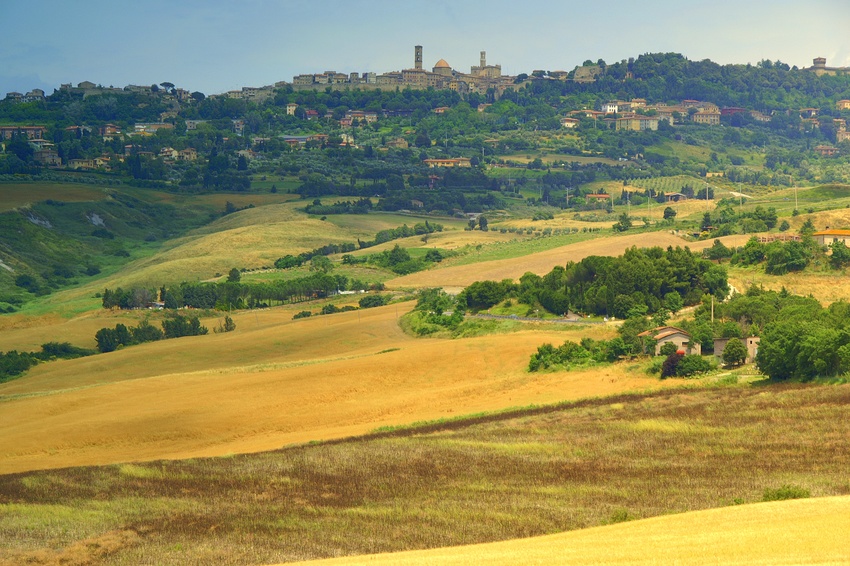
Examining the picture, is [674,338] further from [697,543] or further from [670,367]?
[697,543]

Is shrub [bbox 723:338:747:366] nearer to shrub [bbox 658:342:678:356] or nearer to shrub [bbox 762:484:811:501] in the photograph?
shrub [bbox 658:342:678:356]

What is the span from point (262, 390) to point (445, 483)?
96.6ft

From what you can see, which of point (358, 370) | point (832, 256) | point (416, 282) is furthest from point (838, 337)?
point (416, 282)

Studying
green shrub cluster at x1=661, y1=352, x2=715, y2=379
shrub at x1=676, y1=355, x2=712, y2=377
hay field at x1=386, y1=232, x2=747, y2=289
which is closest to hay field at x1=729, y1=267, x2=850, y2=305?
hay field at x1=386, y1=232, x2=747, y2=289

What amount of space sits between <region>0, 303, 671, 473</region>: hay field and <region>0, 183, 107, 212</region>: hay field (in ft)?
323

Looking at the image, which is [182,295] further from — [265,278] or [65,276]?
[65,276]

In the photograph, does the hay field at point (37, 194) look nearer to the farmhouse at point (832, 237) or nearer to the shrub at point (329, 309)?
the shrub at point (329, 309)

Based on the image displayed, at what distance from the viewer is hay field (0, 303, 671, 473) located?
61.2 m

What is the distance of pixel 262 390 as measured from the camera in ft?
237

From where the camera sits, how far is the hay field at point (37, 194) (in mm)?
185250

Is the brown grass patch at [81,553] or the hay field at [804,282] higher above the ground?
the brown grass patch at [81,553]

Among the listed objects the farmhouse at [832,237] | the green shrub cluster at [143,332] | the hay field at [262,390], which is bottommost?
the green shrub cluster at [143,332]

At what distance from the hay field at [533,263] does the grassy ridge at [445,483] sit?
188ft

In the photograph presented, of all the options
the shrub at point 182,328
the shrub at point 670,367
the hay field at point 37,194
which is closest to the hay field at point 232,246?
the hay field at point 37,194
